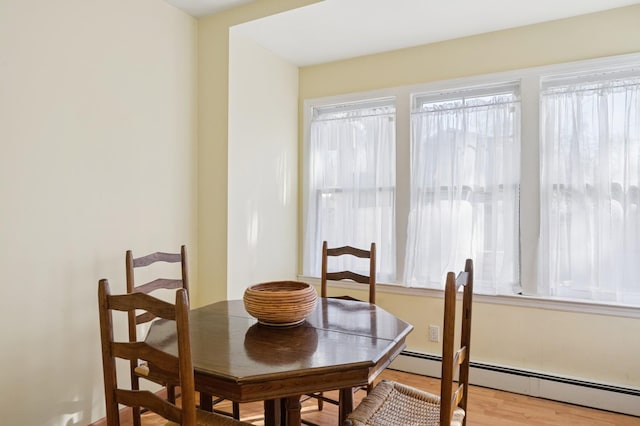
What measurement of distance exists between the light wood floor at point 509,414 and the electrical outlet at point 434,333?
1.46ft

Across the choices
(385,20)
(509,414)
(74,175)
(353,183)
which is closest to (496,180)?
(353,183)

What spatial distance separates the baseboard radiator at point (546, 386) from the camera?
101 inches

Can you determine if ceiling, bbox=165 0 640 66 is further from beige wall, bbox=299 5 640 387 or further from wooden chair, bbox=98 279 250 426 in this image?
wooden chair, bbox=98 279 250 426

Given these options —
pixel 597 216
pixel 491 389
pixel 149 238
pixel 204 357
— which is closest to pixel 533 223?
pixel 597 216

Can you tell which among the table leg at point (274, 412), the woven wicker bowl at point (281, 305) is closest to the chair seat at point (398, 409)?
the table leg at point (274, 412)

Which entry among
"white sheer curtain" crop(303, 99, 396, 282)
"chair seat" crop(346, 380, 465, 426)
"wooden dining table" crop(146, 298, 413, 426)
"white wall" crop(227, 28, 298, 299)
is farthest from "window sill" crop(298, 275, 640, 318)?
"chair seat" crop(346, 380, 465, 426)

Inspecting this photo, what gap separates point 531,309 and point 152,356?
99.8 inches

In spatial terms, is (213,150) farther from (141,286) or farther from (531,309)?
(531,309)

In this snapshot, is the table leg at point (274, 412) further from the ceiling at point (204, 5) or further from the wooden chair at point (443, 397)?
the ceiling at point (204, 5)

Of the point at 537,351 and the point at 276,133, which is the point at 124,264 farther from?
the point at 537,351

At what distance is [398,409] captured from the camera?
1.71 meters

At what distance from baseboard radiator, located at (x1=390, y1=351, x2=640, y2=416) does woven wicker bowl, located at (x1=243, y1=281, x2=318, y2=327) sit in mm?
1791

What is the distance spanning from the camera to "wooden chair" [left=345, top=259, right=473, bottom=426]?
142cm

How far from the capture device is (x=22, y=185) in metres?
2.00
